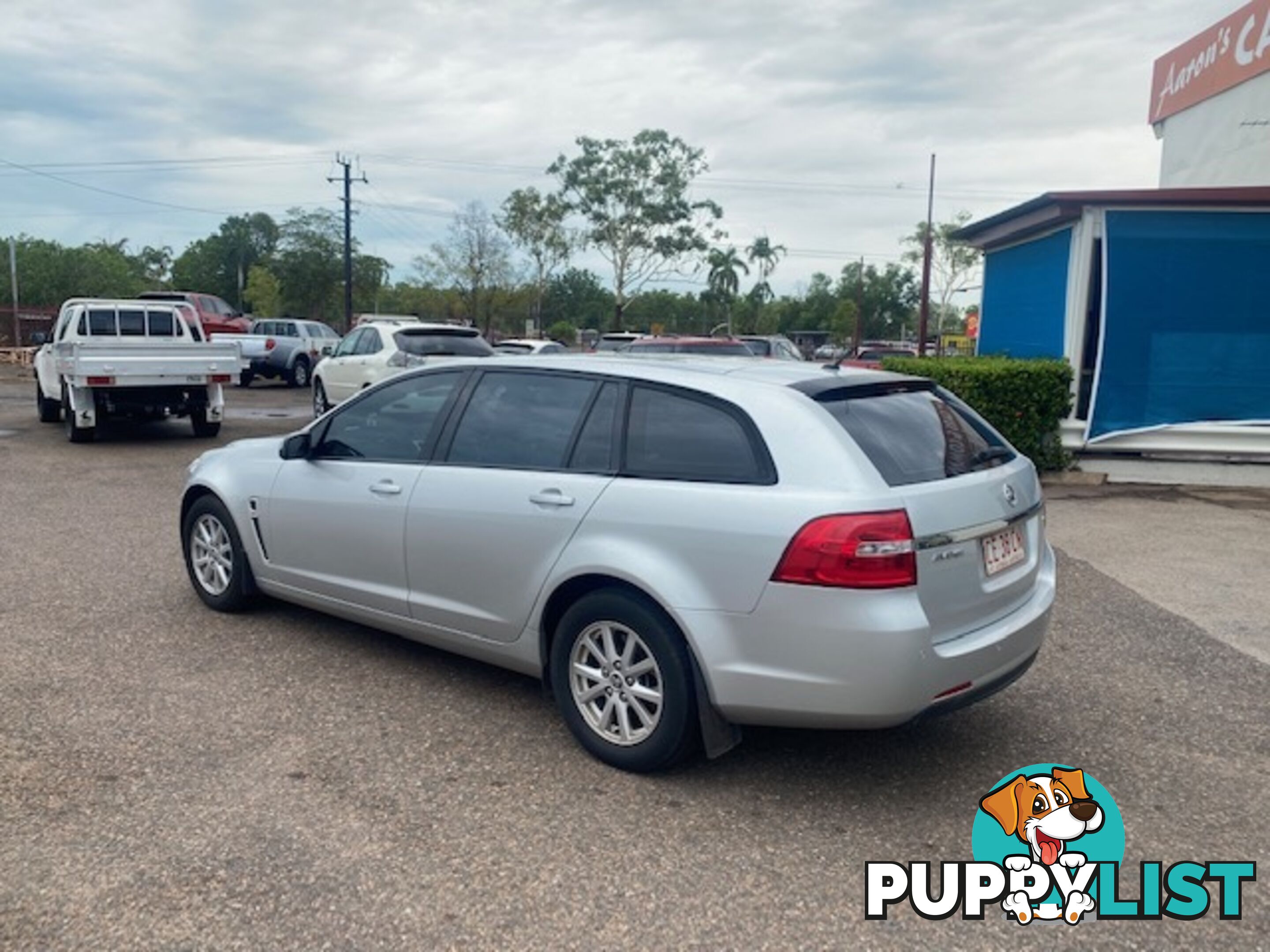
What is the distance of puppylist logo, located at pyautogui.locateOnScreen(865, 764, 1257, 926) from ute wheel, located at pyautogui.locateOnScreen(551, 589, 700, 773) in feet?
2.72

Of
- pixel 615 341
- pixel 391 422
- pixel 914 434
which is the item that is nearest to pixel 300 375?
pixel 615 341

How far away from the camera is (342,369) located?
50.3ft

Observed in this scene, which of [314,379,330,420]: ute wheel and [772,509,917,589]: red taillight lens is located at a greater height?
[772,509,917,589]: red taillight lens

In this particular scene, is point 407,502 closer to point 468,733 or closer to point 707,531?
point 468,733

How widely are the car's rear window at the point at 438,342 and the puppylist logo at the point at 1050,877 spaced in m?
11.6

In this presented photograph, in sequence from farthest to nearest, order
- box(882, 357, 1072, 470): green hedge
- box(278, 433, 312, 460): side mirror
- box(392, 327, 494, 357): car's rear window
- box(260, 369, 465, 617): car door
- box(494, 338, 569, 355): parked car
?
box(494, 338, 569, 355): parked car → box(392, 327, 494, 357): car's rear window → box(882, 357, 1072, 470): green hedge → box(278, 433, 312, 460): side mirror → box(260, 369, 465, 617): car door

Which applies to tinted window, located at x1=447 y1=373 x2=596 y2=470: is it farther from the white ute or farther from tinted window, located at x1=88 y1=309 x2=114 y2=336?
tinted window, located at x1=88 y1=309 x2=114 y2=336

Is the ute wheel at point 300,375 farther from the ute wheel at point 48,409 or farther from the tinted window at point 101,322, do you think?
the tinted window at point 101,322

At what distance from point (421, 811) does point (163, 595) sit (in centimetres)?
338

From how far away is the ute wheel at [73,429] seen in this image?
13.3m

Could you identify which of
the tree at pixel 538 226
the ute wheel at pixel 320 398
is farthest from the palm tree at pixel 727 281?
the ute wheel at pixel 320 398

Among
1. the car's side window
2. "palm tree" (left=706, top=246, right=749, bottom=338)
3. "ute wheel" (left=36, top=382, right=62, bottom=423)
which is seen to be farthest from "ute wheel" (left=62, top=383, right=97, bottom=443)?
"palm tree" (left=706, top=246, right=749, bottom=338)

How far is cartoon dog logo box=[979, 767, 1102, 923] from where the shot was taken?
118 inches

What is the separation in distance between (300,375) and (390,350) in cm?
1230
